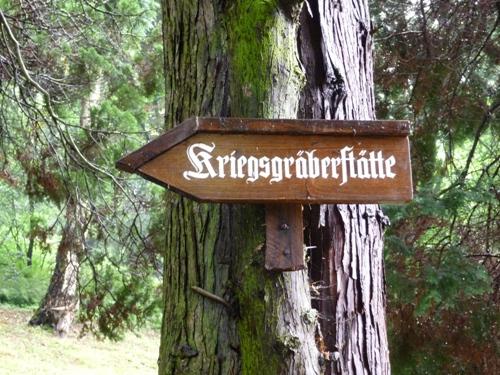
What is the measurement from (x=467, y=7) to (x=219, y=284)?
4265mm

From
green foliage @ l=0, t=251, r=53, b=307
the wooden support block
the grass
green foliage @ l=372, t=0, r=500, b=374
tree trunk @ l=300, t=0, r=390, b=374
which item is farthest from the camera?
green foliage @ l=0, t=251, r=53, b=307

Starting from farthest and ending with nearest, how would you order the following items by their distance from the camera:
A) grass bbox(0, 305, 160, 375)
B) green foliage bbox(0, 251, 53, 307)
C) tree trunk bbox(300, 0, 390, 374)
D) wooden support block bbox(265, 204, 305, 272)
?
green foliage bbox(0, 251, 53, 307) → grass bbox(0, 305, 160, 375) → tree trunk bbox(300, 0, 390, 374) → wooden support block bbox(265, 204, 305, 272)

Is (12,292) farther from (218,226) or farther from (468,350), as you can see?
(218,226)

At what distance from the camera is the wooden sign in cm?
156

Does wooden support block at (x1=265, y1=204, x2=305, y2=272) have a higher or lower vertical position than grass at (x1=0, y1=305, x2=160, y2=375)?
higher

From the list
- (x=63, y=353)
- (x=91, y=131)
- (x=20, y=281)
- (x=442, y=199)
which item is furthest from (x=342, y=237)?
(x=20, y=281)

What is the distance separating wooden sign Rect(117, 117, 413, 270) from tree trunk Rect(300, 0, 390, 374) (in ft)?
0.60

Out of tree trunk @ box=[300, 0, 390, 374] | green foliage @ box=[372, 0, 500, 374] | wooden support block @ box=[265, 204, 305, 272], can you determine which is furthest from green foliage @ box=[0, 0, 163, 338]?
wooden support block @ box=[265, 204, 305, 272]

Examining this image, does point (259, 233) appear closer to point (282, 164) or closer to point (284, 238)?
point (284, 238)

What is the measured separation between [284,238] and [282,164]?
180 millimetres

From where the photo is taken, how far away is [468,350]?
4.70 m

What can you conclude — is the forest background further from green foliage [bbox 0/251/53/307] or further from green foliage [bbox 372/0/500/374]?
green foliage [bbox 0/251/53/307]

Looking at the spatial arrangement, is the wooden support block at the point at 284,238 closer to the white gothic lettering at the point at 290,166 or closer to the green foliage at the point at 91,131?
the white gothic lettering at the point at 290,166

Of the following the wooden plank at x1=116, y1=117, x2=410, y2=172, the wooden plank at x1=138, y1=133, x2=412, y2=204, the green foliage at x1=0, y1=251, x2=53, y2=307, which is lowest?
the wooden plank at x1=138, y1=133, x2=412, y2=204
